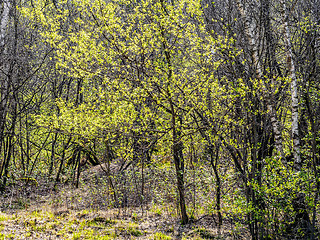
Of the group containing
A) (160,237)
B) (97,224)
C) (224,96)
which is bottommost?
(160,237)

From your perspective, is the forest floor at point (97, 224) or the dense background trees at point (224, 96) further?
the forest floor at point (97, 224)

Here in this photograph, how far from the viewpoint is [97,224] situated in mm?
7840

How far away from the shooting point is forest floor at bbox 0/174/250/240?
680 cm

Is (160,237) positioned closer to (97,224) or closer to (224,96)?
(97,224)

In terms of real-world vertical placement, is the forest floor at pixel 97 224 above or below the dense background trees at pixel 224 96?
below

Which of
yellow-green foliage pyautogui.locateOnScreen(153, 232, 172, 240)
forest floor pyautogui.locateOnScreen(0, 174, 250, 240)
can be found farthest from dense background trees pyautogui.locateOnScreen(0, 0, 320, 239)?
yellow-green foliage pyautogui.locateOnScreen(153, 232, 172, 240)

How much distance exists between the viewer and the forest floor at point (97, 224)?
680 cm

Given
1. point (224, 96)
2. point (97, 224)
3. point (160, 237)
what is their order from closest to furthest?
1. point (224, 96)
2. point (160, 237)
3. point (97, 224)

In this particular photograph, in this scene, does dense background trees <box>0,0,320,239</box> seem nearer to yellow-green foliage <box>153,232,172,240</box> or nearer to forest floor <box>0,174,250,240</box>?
forest floor <box>0,174,250,240</box>

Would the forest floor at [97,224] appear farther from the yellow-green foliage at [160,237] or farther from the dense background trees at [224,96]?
the dense background trees at [224,96]

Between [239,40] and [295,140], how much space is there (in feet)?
9.76

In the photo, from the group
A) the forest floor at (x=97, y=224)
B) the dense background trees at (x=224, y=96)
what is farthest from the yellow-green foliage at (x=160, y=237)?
the dense background trees at (x=224, y=96)

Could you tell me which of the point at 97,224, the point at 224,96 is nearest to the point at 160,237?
the point at 97,224

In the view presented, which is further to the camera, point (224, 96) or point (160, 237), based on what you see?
point (160, 237)
